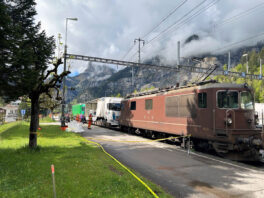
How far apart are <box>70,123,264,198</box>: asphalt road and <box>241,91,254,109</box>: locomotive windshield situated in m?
2.65

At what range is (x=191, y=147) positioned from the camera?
36.9 ft

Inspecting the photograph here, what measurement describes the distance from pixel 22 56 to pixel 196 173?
26.4 feet

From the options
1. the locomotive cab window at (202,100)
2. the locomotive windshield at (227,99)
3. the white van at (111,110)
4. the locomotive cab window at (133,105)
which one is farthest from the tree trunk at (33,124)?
the white van at (111,110)

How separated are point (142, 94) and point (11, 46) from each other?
34.1 feet

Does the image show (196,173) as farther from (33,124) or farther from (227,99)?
(33,124)

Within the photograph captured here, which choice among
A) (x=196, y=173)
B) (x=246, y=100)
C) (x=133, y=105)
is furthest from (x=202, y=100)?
(x=133, y=105)

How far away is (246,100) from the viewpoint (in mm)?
9391

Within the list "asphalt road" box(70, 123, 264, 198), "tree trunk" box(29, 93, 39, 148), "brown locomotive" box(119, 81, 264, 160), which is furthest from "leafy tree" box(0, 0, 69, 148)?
"brown locomotive" box(119, 81, 264, 160)

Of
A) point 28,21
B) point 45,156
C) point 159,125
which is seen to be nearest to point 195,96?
point 159,125

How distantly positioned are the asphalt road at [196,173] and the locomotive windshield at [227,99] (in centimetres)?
248

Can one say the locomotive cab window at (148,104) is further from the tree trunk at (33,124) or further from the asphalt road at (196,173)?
the tree trunk at (33,124)

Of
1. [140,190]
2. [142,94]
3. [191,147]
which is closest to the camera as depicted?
[140,190]

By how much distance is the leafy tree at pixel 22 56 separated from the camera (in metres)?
7.84

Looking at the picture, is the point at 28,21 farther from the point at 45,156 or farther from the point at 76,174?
the point at 76,174
